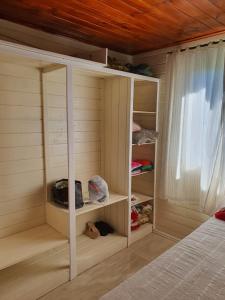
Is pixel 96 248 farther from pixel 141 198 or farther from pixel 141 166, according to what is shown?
pixel 141 166

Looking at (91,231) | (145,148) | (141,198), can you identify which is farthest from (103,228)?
(145,148)

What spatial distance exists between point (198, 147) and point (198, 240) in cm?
110

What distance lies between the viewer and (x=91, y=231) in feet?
8.68

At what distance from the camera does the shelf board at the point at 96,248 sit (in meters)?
2.26

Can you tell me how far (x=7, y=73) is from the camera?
1.97 metres

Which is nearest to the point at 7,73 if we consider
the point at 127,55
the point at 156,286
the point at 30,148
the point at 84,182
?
the point at 30,148

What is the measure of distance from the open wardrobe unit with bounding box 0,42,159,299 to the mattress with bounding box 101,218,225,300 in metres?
0.93

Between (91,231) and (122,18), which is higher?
(122,18)

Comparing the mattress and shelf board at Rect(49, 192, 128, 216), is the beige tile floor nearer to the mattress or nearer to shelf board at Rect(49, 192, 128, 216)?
shelf board at Rect(49, 192, 128, 216)

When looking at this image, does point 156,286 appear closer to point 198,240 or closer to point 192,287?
point 192,287

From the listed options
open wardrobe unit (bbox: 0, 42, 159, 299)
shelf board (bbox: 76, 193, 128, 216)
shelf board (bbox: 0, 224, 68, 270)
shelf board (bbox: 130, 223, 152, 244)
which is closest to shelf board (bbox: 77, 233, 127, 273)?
open wardrobe unit (bbox: 0, 42, 159, 299)

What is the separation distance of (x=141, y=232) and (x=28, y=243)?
142 centimetres

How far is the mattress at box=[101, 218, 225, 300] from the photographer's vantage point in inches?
44.2

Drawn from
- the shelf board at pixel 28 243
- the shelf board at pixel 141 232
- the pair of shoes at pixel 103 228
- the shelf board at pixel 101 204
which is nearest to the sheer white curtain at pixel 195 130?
the shelf board at pixel 141 232
